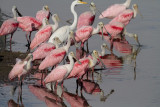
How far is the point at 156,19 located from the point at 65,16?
379 cm

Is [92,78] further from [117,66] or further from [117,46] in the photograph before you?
[117,46]

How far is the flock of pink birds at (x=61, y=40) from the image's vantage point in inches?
456

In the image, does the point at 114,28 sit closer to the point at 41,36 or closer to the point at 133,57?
the point at 133,57

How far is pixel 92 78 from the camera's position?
42.1 ft

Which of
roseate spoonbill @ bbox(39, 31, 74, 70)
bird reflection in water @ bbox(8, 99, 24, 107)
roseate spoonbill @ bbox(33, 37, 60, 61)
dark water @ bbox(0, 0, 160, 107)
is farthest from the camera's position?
roseate spoonbill @ bbox(33, 37, 60, 61)

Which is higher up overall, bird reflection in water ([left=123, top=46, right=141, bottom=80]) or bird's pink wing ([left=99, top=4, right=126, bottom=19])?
bird's pink wing ([left=99, top=4, right=126, bottom=19])

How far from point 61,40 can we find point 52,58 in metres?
2.78

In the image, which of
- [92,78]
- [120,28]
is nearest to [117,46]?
[120,28]

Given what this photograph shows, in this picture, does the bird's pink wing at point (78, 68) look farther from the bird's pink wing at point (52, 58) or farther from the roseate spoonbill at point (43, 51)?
the roseate spoonbill at point (43, 51)

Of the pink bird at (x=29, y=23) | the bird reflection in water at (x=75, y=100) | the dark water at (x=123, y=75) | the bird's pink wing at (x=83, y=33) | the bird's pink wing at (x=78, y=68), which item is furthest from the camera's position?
the pink bird at (x=29, y=23)

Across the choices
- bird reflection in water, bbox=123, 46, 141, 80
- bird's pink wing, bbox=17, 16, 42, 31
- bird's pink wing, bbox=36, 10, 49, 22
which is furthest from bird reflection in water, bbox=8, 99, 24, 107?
bird's pink wing, bbox=36, 10, 49, 22

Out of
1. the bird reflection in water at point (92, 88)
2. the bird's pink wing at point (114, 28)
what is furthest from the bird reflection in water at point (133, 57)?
the bird reflection in water at point (92, 88)

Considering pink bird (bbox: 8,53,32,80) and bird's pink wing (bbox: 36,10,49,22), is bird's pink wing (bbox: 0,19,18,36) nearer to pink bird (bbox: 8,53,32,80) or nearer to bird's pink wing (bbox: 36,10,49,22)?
bird's pink wing (bbox: 36,10,49,22)

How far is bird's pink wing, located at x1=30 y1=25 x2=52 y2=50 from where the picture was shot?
49.6 feet
